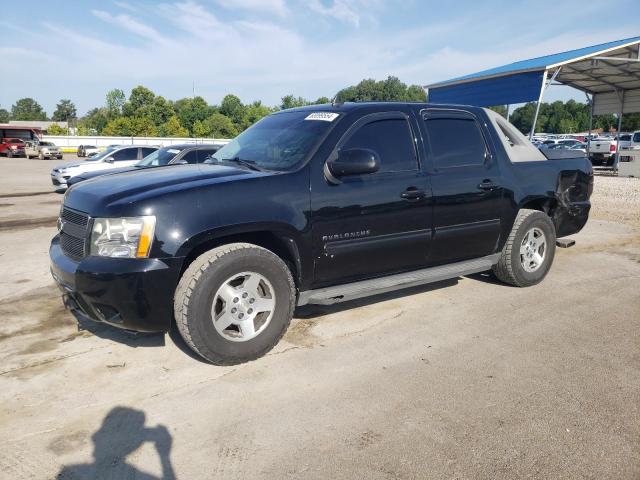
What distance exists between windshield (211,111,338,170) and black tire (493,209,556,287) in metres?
2.31

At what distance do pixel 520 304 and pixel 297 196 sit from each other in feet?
8.49

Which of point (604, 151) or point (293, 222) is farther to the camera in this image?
point (604, 151)

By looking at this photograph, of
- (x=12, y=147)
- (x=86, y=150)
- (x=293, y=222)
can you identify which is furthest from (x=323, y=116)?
(x=12, y=147)

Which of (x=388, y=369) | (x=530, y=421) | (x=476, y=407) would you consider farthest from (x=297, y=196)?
(x=530, y=421)

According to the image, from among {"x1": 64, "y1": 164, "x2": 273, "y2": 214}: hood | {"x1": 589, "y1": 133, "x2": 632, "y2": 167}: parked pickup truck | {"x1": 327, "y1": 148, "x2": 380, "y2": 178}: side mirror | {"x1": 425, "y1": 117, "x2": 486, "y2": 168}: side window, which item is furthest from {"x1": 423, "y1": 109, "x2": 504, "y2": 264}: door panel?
{"x1": 589, "y1": 133, "x2": 632, "y2": 167}: parked pickup truck

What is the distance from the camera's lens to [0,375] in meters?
3.35

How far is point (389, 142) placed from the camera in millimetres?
4180

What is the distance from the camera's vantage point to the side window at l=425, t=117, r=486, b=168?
4430 mm

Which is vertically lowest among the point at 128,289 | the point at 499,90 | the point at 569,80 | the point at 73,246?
the point at 128,289

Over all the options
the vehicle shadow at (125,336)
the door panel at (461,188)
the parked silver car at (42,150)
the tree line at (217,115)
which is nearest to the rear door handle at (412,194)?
the door panel at (461,188)

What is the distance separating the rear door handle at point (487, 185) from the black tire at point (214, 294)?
2.11m

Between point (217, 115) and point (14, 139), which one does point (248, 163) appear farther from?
point (217, 115)

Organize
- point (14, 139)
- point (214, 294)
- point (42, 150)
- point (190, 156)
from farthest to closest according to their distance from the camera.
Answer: point (14, 139) → point (42, 150) → point (190, 156) → point (214, 294)

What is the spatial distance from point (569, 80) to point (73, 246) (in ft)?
75.7
